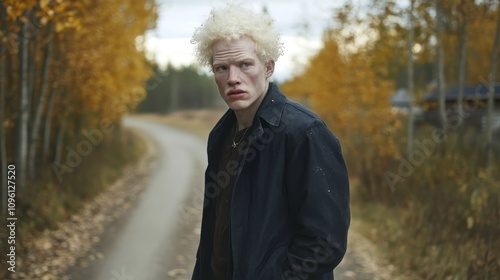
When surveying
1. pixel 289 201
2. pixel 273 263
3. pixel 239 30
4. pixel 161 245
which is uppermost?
pixel 239 30

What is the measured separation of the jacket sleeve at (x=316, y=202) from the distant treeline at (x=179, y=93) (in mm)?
71440

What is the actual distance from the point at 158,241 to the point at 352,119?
7.55 meters

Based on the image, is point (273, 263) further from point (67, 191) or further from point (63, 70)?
point (67, 191)

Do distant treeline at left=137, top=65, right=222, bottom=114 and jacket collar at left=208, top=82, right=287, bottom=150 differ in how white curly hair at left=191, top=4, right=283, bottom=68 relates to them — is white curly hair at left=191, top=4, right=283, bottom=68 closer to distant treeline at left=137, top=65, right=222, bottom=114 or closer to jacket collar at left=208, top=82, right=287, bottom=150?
jacket collar at left=208, top=82, right=287, bottom=150

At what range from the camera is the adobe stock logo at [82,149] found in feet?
39.7

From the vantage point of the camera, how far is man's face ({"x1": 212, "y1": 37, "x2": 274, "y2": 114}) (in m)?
2.40

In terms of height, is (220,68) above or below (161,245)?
above

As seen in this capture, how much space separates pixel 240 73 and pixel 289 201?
1.98 ft

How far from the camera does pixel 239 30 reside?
2.36 m

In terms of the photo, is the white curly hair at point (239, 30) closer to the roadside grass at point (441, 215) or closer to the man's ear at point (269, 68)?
the man's ear at point (269, 68)

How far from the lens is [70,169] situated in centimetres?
1231

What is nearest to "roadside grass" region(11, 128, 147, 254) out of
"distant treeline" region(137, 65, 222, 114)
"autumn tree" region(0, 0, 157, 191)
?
"autumn tree" region(0, 0, 157, 191)

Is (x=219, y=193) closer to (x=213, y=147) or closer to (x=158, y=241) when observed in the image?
(x=213, y=147)

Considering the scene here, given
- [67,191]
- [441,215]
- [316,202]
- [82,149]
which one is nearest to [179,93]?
[82,149]
